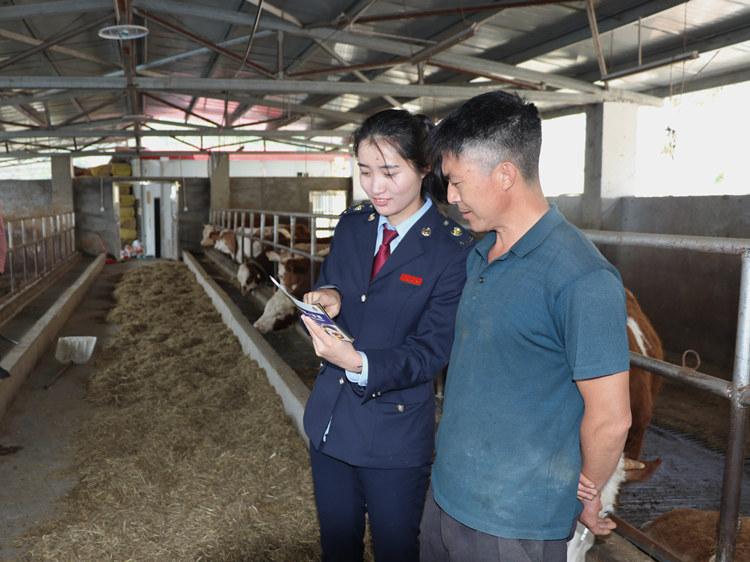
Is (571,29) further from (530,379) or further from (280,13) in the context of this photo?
(530,379)

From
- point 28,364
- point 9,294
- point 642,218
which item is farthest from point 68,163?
point 642,218

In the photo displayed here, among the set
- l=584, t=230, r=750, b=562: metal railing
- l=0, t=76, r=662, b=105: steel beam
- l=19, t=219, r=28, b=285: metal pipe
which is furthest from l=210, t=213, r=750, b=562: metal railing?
l=19, t=219, r=28, b=285: metal pipe

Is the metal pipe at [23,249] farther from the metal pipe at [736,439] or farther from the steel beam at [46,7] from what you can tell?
the metal pipe at [736,439]

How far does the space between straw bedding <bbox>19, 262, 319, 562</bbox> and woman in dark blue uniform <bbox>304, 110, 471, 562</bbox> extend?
117 centimetres

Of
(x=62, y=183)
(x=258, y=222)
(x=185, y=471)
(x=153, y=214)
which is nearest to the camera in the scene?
(x=185, y=471)

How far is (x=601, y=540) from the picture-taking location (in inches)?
82.4

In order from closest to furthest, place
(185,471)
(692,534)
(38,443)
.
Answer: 1. (692,534)
2. (185,471)
3. (38,443)

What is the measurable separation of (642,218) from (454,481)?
8.64m

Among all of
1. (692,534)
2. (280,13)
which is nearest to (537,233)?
(692,534)

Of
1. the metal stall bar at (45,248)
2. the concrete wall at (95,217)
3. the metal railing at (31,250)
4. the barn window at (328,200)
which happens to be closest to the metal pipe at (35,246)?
the metal railing at (31,250)

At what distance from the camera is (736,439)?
1.63m

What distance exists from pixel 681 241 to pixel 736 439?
534mm

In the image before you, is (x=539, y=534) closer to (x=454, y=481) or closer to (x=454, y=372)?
(x=454, y=481)

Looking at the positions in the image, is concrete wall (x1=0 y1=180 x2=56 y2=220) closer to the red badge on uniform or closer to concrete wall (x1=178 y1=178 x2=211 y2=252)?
concrete wall (x1=178 y1=178 x2=211 y2=252)
